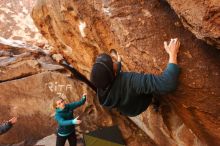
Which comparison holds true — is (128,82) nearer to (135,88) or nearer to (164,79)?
(135,88)

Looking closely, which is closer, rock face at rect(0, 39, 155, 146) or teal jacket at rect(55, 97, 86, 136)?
teal jacket at rect(55, 97, 86, 136)

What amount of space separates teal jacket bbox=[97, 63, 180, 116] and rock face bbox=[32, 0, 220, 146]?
28 centimetres

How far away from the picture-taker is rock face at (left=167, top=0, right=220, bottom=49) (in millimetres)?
3297

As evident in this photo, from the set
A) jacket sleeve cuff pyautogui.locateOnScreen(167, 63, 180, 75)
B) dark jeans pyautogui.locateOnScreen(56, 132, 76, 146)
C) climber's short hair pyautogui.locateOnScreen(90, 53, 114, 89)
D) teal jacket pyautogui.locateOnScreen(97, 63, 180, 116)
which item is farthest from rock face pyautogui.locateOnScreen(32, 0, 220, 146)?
dark jeans pyautogui.locateOnScreen(56, 132, 76, 146)

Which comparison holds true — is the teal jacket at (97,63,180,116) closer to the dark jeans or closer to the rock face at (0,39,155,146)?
the dark jeans

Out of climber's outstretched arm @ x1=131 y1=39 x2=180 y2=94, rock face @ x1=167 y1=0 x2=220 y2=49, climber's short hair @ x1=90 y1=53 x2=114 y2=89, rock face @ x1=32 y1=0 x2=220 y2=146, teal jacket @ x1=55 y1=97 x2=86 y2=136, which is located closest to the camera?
rock face @ x1=167 y1=0 x2=220 y2=49

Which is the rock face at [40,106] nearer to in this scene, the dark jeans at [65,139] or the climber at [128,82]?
A: the dark jeans at [65,139]

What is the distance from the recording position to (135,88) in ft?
12.7

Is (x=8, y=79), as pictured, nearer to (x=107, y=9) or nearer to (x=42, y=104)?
(x=42, y=104)

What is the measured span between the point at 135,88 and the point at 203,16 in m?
1.07

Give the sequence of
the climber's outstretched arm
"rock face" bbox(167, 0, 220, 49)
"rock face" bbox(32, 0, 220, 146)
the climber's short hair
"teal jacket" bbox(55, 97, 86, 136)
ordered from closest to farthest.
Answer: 1. "rock face" bbox(167, 0, 220, 49)
2. the climber's outstretched arm
3. the climber's short hair
4. "rock face" bbox(32, 0, 220, 146)
5. "teal jacket" bbox(55, 97, 86, 136)

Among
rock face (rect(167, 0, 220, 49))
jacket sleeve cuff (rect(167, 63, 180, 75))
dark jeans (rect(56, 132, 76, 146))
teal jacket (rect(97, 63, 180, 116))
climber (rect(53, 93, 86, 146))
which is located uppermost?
rock face (rect(167, 0, 220, 49))

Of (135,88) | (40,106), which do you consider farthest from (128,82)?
(40,106)

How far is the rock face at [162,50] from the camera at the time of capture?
3889 mm
